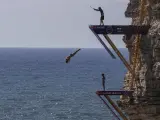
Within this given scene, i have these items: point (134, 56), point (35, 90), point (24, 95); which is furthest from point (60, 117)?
point (134, 56)

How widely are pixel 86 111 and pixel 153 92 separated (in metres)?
54.7

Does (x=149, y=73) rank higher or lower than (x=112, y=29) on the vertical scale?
lower

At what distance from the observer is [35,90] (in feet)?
380

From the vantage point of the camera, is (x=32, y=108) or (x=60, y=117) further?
(x=32, y=108)

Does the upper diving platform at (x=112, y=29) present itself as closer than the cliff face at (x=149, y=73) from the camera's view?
No

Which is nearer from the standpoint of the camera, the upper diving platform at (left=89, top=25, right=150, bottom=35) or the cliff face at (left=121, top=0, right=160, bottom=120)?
the cliff face at (left=121, top=0, right=160, bottom=120)

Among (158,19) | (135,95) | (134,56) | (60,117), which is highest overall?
(158,19)

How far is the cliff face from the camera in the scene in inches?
975

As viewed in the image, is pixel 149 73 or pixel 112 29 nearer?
pixel 149 73

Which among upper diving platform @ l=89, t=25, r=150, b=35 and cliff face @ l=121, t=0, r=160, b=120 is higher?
upper diving platform @ l=89, t=25, r=150, b=35

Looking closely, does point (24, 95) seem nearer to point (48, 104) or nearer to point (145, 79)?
point (48, 104)

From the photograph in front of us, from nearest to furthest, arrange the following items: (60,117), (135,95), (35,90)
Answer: (135,95) < (60,117) < (35,90)

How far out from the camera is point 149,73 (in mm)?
25500

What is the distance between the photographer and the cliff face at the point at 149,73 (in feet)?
81.3
